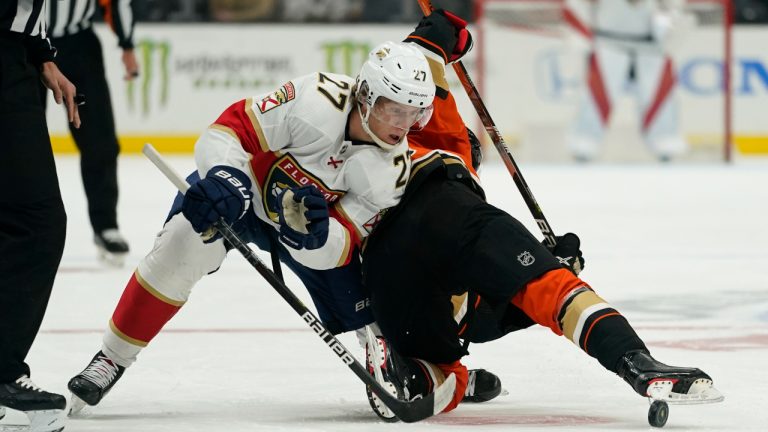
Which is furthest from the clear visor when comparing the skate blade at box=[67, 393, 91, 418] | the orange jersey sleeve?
the skate blade at box=[67, 393, 91, 418]

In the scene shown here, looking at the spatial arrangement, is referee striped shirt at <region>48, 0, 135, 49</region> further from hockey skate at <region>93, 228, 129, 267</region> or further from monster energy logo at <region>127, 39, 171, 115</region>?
monster energy logo at <region>127, 39, 171, 115</region>

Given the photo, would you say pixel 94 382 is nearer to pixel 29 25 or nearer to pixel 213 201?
pixel 213 201

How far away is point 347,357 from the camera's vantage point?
8.41ft

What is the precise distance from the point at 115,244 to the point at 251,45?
527cm

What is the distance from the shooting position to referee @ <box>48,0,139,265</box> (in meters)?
5.00

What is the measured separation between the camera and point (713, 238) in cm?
565

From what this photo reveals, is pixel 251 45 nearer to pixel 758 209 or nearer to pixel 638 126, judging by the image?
pixel 638 126

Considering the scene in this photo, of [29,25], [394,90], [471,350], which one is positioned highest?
[29,25]

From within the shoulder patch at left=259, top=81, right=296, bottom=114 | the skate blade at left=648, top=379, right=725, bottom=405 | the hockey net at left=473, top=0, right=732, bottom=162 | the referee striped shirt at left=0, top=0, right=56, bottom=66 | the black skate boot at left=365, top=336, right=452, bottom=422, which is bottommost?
the hockey net at left=473, top=0, right=732, bottom=162

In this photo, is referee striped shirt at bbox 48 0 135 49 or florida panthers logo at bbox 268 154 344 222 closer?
florida panthers logo at bbox 268 154 344 222

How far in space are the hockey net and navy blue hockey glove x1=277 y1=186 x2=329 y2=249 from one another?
755 cm

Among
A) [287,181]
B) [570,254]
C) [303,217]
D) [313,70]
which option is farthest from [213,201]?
[313,70]

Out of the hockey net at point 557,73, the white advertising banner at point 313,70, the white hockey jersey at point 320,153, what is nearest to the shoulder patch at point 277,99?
the white hockey jersey at point 320,153

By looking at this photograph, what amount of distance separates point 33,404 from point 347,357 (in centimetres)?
54
